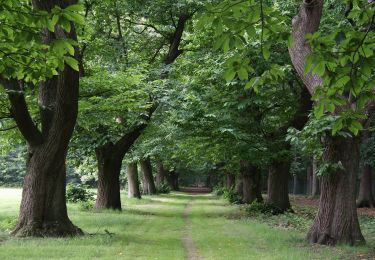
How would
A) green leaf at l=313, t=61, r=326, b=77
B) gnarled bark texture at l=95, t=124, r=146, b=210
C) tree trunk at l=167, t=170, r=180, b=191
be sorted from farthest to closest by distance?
tree trunk at l=167, t=170, r=180, b=191, gnarled bark texture at l=95, t=124, r=146, b=210, green leaf at l=313, t=61, r=326, b=77

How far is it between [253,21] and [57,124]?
9586mm

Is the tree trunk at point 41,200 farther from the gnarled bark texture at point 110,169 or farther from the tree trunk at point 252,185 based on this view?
the tree trunk at point 252,185

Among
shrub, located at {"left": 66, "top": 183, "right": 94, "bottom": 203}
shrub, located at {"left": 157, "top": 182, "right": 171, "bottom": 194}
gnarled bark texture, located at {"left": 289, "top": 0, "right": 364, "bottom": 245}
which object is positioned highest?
gnarled bark texture, located at {"left": 289, "top": 0, "right": 364, "bottom": 245}

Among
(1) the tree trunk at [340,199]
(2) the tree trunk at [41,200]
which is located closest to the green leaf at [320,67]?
(1) the tree trunk at [340,199]

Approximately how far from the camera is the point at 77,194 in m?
28.4

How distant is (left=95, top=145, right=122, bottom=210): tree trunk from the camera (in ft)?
77.0

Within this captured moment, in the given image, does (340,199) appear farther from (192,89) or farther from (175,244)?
(192,89)

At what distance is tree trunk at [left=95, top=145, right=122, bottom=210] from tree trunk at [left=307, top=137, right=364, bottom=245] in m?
13.4

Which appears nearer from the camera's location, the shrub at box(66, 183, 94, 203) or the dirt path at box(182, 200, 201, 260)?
the dirt path at box(182, 200, 201, 260)

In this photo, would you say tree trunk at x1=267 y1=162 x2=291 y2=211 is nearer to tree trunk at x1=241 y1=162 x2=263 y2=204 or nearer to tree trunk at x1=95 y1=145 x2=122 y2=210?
tree trunk at x1=241 y1=162 x2=263 y2=204

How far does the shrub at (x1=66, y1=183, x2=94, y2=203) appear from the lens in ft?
92.0

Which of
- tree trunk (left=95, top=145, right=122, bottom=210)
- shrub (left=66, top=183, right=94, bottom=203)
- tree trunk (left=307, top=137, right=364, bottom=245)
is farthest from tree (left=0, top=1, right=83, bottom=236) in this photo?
shrub (left=66, top=183, right=94, bottom=203)

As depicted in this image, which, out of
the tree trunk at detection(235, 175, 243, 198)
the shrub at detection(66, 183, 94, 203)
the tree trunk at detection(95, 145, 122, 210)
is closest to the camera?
the tree trunk at detection(95, 145, 122, 210)

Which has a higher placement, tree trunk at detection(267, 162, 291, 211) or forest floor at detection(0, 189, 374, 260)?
tree trunk at detection(267, 162, 291, 211)
